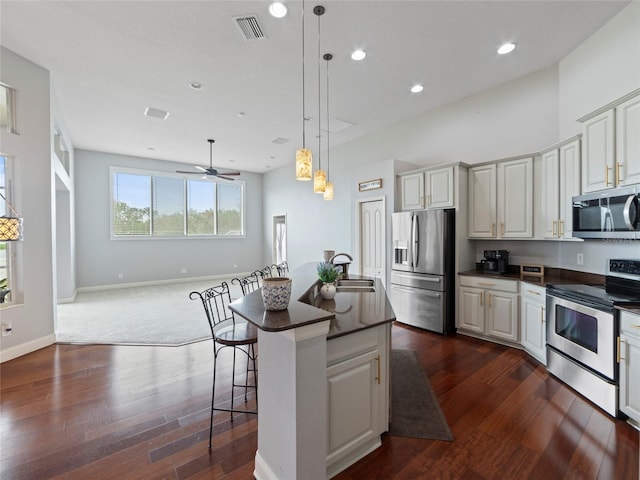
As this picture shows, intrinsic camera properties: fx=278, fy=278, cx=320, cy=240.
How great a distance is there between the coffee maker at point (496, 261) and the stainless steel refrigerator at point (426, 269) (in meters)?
0.44

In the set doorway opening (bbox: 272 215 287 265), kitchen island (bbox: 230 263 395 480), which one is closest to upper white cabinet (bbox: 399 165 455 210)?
kitchen island (bbox: 230 263 395 480)

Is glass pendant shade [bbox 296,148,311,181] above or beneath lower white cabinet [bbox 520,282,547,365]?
above

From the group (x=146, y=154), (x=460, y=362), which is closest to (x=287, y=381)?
(x=460, y=362)

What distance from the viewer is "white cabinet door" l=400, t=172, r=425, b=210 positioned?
4.37 metres

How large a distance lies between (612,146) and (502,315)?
212cm

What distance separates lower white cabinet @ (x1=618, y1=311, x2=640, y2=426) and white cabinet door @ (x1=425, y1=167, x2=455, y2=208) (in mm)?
2242

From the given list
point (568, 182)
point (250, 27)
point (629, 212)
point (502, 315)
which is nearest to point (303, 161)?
point (250, 27)

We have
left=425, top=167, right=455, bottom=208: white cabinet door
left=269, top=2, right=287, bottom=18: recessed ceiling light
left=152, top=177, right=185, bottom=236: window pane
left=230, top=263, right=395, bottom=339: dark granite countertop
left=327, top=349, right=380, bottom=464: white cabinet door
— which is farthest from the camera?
left=152, top=177, right=185, bottom=236: window pane

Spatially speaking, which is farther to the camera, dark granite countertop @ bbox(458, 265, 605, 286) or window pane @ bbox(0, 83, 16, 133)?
window pane @ bbox(0, 83, 16, 133)

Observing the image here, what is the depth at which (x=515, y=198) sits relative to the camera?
365 centimetres

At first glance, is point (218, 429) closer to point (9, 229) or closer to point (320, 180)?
point (320, 180)

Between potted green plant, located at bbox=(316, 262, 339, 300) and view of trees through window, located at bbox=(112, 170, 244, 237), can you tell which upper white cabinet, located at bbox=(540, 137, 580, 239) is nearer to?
potted green plant, located at bbox=(316, 262, 339, 300)

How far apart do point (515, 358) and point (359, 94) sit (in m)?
4.13

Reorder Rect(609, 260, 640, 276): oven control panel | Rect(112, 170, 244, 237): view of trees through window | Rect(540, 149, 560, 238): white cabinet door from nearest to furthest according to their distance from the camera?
Rect(609, 260, 640, 276): oven control panel, Rect(540, 149, 560, 238): white cabinet door, Rect(112, 170, 244, 237): view of trees through window
